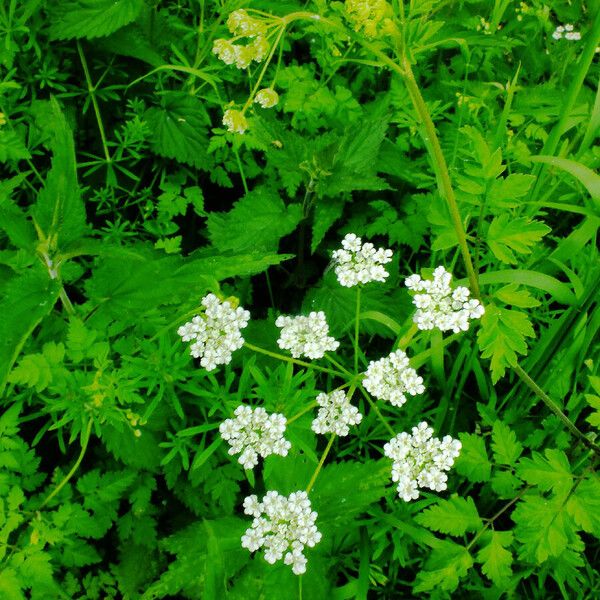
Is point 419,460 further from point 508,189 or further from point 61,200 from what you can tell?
point 61,200

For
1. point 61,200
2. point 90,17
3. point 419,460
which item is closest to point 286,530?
point 419,460

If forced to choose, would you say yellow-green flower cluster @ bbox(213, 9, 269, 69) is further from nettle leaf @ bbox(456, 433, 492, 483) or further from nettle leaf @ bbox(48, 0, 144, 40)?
nettle leaf @ bbox(456, 433, 492, 483)

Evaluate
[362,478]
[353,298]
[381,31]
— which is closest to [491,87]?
[353,298]

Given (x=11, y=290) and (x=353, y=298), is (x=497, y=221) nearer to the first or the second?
(x=353, y=298)

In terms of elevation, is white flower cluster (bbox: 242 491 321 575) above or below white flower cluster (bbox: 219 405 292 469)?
Result: below

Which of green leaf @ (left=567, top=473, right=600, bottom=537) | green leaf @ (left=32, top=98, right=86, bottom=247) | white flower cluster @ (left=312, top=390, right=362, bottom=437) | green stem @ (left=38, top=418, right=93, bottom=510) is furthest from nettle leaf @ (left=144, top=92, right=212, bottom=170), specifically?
green leaf @ (left=567, top=473, right=600, bottom=537)

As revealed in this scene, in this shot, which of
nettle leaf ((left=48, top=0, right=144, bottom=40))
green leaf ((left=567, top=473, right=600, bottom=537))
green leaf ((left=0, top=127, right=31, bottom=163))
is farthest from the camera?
nettle leaf ((left=48, top=0, right=144, bottom=40))

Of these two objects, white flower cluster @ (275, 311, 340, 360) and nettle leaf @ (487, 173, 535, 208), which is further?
white flower cluster @ (275, 311, 340, 360)

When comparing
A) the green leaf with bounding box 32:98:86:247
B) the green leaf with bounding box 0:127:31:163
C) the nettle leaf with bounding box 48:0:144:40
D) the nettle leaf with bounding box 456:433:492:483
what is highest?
the nettle leaf with bounding box 48:0:144:40

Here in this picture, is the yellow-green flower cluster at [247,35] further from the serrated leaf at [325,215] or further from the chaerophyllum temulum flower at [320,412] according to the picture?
the serrated leaf at [325,215]
